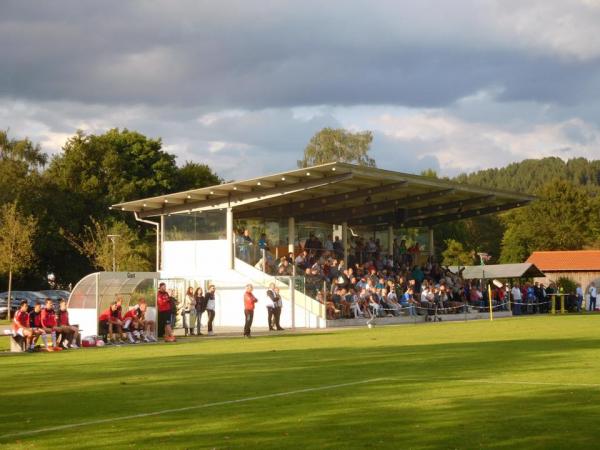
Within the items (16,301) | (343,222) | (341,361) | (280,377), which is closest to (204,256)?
(343,222)

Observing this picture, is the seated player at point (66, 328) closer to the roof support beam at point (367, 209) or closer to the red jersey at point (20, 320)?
the red jersey at point (20, 320)

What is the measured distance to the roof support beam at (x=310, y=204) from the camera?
4325 centimetres

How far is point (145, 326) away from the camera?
28.8m

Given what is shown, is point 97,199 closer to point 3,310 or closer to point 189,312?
point 3,310

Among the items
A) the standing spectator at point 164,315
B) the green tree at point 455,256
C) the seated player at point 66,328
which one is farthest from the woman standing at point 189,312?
the green tree at point 455,256

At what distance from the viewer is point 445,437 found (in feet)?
30.2

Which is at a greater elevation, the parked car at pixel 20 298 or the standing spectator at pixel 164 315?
the parked car at pixel 20 298

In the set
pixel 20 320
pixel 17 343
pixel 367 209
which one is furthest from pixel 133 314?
pixel 367 209

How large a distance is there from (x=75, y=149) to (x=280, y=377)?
193ft

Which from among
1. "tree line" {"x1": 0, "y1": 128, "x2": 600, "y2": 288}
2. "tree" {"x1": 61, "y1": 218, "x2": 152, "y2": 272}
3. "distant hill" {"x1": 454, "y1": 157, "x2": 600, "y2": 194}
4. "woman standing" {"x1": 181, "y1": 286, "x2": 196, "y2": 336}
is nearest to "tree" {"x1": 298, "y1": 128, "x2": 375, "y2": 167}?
"tree line" {"x1": 0, "y1": 128, "x2": 600, "y2": 288}

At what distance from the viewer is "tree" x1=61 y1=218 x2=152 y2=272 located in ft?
189

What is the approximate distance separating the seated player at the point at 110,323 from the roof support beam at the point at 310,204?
16.0 m

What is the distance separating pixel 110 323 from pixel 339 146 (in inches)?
2435

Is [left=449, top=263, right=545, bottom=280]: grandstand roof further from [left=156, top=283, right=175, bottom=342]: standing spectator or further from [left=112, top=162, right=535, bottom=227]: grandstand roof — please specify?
[left=156, top=283, right=175, bottom=342]: standing spectator
